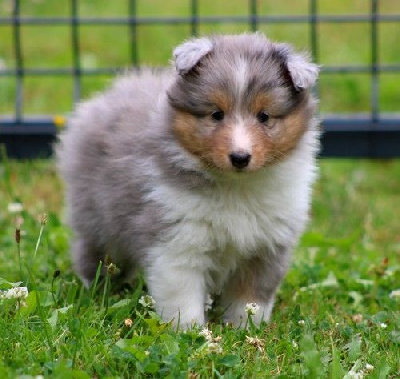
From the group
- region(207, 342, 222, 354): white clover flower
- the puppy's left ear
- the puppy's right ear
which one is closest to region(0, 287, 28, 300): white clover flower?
region(207, 342, 222, 354): white clover flower

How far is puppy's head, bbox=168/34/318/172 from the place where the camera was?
417 centimetres

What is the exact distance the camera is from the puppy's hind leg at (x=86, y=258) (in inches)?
202


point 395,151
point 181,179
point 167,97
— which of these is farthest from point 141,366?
point 395,151

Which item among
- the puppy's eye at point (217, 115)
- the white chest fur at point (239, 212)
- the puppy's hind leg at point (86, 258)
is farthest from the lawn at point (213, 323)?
the puppy's eye at point (217, 115)

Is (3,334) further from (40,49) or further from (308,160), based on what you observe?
(40,49)

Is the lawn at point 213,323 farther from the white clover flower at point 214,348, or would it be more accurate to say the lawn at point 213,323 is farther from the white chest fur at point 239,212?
the white chest fur at point 239,212

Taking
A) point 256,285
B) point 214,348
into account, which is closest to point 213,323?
point 256,285

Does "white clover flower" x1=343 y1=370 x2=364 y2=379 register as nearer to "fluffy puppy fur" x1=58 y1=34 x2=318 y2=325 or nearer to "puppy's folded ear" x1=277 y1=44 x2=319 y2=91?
"fluffy puppy fur" x1=58 y1=34 x2=318 y2=325

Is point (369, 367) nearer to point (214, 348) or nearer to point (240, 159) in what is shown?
point (214, 348)

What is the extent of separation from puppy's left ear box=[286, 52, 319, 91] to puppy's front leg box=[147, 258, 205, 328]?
89 cm

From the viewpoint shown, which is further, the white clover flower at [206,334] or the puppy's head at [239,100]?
the puppy's head at [239,100]

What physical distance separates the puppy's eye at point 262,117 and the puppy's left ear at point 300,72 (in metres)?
0.18

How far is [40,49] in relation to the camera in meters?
9.30

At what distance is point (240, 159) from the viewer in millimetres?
4105
